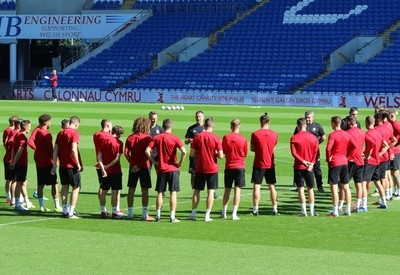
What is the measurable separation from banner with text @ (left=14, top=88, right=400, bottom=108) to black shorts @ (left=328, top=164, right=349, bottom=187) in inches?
1344

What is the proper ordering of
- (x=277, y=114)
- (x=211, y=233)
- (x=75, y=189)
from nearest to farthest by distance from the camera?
(x=211, y=233) → (x=75, y=189) → (x=277, y=114)

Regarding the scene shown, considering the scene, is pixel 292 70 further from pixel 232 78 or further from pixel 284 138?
pixel 284 138

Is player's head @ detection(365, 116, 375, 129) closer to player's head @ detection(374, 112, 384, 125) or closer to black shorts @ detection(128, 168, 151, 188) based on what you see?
player's head @ detection(374, 112, 384, 125)

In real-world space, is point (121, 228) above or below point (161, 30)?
below

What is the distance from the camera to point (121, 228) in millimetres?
15898

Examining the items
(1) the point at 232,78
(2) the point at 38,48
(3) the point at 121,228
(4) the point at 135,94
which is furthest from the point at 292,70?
(3) the point at 121,228

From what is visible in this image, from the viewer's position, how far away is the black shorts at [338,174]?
17.2 meters

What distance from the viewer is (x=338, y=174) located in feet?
56.6

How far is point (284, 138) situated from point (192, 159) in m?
13.9

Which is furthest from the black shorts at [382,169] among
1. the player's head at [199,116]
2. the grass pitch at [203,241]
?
the player's head at [199,116]

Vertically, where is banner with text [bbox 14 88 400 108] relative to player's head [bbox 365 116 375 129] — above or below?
above

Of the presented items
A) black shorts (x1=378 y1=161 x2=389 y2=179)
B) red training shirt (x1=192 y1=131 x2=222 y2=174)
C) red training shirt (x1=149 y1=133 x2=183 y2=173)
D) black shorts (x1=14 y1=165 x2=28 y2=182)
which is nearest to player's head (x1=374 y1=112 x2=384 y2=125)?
black shorts (x1=378 y1=161 x2=389 y2=179)

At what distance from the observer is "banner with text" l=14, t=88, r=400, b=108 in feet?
171

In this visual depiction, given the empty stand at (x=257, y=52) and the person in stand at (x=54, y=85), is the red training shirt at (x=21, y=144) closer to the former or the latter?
the empty stand at (x=257, y=52)
